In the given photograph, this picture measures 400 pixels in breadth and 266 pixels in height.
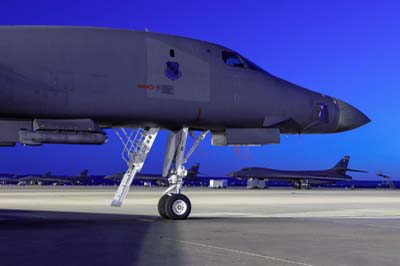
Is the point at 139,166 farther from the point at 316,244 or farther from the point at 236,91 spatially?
the point at 316,244

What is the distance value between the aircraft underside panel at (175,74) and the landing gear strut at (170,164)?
1.41 metres

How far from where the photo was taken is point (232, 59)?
17.5 m

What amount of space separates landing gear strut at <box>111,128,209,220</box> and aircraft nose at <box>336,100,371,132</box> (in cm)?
Answer: 403

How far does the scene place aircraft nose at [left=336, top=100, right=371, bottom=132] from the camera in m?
17.9

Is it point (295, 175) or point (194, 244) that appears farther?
point (295, 175)

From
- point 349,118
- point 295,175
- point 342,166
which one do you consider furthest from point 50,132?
point 342,166

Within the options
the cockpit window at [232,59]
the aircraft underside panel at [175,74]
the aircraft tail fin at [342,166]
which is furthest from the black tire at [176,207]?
the aircraft tail fin at [342,166]

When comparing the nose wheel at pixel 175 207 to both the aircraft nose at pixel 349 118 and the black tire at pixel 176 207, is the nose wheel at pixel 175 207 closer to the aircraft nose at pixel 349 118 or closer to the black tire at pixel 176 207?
the black tire at pixel 176 207

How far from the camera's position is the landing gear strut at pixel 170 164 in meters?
16.9

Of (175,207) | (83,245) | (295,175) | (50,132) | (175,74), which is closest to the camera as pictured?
(83,245)

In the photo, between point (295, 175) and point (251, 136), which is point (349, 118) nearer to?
point (251, 136)

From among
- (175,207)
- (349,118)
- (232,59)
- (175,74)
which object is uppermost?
(232,59)

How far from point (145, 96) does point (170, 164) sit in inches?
100

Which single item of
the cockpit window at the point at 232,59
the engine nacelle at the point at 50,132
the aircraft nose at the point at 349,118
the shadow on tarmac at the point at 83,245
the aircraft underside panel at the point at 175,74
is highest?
the cockpit window at the point at 232,59
